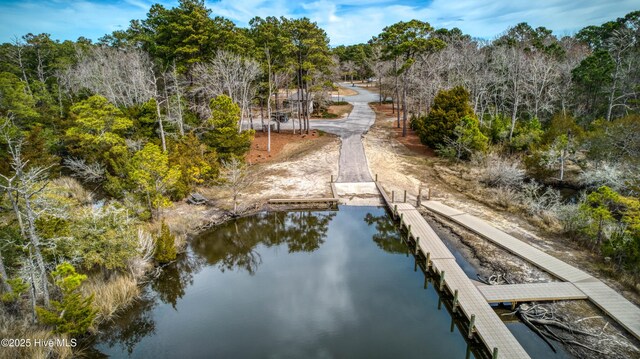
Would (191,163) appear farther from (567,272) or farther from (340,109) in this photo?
(340,109)

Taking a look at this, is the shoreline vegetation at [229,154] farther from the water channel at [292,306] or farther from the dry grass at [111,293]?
the water channel at [292,306]

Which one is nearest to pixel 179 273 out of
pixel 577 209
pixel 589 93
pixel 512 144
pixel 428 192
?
pixel 428 192

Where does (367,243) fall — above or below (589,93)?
below

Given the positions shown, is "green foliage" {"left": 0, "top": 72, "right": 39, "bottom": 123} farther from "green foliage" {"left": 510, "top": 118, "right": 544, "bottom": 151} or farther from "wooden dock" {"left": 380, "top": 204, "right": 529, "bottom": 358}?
"green foliage" {"left": 510, "top": 118, "right": 544, "bottom": 151}

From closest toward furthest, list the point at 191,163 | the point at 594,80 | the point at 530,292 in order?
the point at 530,292
the point at 191,163
the point at 594,80

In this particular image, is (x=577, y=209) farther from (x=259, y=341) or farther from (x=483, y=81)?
(x=483, y=81)

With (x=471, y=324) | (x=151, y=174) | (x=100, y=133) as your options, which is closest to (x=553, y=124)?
(x=471, y=324)

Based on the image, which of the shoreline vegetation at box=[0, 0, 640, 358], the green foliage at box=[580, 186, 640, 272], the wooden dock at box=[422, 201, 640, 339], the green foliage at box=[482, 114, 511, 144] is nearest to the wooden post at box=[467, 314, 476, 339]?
the wooden dock at box=[422, 201, 640, 339]
